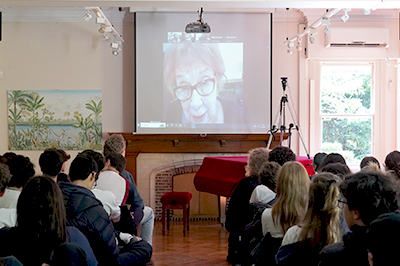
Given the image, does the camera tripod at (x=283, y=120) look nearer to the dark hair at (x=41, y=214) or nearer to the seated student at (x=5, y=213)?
the seated student at (x=5, y=213)

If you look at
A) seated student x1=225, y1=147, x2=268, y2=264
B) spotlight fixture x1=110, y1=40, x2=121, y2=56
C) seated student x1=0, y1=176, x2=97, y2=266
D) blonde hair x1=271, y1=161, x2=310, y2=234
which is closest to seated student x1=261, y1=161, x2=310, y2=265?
blonde hair x1=271, y1=161, x2=310, y2=234

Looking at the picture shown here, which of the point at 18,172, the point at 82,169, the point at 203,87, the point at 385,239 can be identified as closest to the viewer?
the point at 385,239

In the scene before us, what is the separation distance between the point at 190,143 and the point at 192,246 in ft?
7.37

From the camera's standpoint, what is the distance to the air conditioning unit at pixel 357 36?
24.2ft

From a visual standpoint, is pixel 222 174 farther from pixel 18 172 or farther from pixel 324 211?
pixel 324 211

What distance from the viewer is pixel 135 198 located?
13.7 feet

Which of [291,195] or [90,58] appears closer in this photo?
[291,195]

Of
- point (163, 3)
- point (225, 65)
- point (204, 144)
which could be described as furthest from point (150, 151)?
point (163, 3)

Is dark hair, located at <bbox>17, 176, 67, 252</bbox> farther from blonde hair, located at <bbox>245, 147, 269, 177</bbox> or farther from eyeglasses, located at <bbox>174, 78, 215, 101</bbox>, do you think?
eyeglasses, located at <bbox>174, 78, 215, 101</bbox>

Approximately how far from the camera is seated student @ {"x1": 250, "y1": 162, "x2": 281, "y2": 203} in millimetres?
3258

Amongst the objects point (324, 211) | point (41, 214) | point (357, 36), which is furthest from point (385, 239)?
point (357, 36)

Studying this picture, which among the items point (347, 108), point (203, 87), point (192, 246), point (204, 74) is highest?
point (204, 74)

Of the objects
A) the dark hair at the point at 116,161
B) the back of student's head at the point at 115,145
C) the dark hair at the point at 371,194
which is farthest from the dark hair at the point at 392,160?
the dark hair at the point at 371,194

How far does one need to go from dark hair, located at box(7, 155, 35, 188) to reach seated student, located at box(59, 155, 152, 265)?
47cm
